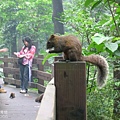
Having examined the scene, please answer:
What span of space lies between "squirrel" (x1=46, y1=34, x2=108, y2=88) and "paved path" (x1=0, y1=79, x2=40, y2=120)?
2679 mm

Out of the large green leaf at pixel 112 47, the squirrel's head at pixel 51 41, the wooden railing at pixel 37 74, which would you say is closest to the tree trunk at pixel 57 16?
the wooden railing at pixel 37 74

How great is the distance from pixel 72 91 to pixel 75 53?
1042 mm

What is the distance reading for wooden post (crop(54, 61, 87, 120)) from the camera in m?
1.71

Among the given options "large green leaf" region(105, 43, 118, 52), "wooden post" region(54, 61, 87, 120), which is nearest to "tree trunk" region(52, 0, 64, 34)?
"wooden post" region(54, 61, 87, 120)

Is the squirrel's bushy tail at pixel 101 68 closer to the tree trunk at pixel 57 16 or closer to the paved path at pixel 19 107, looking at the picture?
the paved path at pixel 19 107

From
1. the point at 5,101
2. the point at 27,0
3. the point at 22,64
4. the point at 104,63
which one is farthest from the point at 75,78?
the point at 27,0

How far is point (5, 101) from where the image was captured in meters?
7.57

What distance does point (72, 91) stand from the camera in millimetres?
1713

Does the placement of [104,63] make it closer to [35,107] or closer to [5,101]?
[35,107]

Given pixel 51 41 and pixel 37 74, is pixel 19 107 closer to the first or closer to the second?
pixel 37 74

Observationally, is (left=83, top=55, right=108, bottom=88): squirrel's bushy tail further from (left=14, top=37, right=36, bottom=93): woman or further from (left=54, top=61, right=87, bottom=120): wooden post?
(left=14, top=37, right=36, bottom=93): woman

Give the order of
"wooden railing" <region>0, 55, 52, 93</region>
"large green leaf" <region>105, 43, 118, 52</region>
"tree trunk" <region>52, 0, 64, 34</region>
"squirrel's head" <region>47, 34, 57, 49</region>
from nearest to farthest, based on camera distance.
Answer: "large green leaf" <region>105, 43, 118, 52</region>
"squirrel's head" <region>47, 34, 57, 49</region>
"wooden railing" <region>0, 55, 52, 93</region>
"tree trunk" <region>52, 0, 64, 34</region>

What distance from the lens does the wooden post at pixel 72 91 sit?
171 centimetres

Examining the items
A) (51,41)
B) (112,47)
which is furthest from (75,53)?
(112,47)
